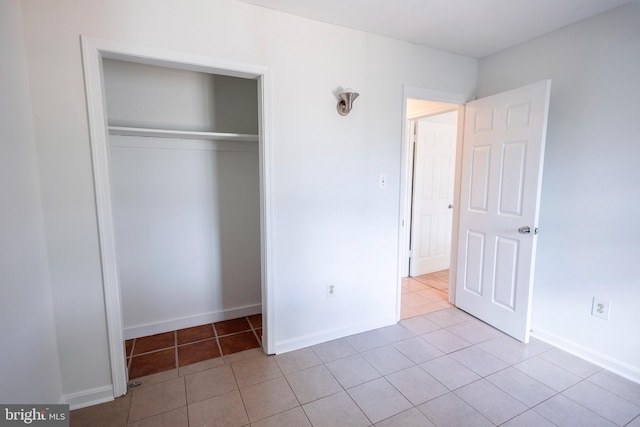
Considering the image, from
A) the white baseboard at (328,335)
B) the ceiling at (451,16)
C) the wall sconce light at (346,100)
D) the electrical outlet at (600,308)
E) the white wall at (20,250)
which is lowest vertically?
the white baseboard at (328,335)

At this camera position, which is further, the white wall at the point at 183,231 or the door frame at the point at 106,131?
the white wall at the point at 183,231

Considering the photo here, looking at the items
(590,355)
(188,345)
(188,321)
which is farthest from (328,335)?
(590,355)

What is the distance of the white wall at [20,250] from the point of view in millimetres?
1287

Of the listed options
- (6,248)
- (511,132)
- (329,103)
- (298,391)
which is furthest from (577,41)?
(6,248)

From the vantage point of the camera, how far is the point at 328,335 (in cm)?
248

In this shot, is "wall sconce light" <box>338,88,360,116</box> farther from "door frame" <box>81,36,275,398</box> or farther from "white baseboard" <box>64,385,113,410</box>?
"white baseboard" <box>64,385,113,410</box>

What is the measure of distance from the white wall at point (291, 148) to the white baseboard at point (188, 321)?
2.47 feet

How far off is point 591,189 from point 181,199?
315 centimetres

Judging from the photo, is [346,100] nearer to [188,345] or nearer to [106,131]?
[106,131]

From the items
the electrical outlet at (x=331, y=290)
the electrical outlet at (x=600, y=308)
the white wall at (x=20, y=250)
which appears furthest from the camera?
the electrical outlet at (x=331, y=290)

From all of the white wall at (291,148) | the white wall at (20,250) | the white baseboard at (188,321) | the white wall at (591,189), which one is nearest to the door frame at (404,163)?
the white wall at (291,148)

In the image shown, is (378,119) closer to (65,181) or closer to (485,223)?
(485,223)

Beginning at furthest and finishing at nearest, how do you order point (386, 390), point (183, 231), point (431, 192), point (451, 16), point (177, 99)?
point (431, 192) → point (183, 231) → point (177, 99) → point (451, 16) → point (386, 390)

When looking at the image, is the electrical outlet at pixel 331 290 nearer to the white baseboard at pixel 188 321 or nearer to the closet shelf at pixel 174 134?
the white baseboard at pixel 188 321
